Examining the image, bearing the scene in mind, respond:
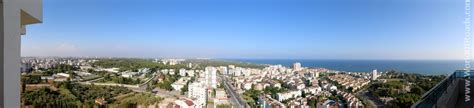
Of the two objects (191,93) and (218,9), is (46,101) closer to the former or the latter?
(191,93)

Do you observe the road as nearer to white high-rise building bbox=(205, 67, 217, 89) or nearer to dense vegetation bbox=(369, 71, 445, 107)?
white high-rise building bbox=(205, 67, 217, 89)

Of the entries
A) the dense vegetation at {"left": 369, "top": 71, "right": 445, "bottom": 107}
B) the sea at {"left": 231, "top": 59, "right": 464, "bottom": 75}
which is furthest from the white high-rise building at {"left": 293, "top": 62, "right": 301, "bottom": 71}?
the dense vegetation at {"left": 369, "top": 71, "right": 445, "bottom": 107}

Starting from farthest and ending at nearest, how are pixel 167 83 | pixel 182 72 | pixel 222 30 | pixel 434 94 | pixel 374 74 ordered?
pixel 222 30
pixel 182 72
pixel 167 83
pixel 374 74
pixel 434 94

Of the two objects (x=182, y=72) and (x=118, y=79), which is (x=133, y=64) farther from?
(x=182, y=72)

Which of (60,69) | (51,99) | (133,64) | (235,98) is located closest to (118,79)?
(133,64)

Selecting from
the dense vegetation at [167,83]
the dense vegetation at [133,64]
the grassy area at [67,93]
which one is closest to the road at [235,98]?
the dense vegetation at [167,83]

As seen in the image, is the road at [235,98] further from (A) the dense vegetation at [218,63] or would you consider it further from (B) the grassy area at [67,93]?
(B) the grassy area at [67,93]

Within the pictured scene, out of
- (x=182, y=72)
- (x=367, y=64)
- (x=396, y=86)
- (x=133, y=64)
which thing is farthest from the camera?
(x=133, y=64)
